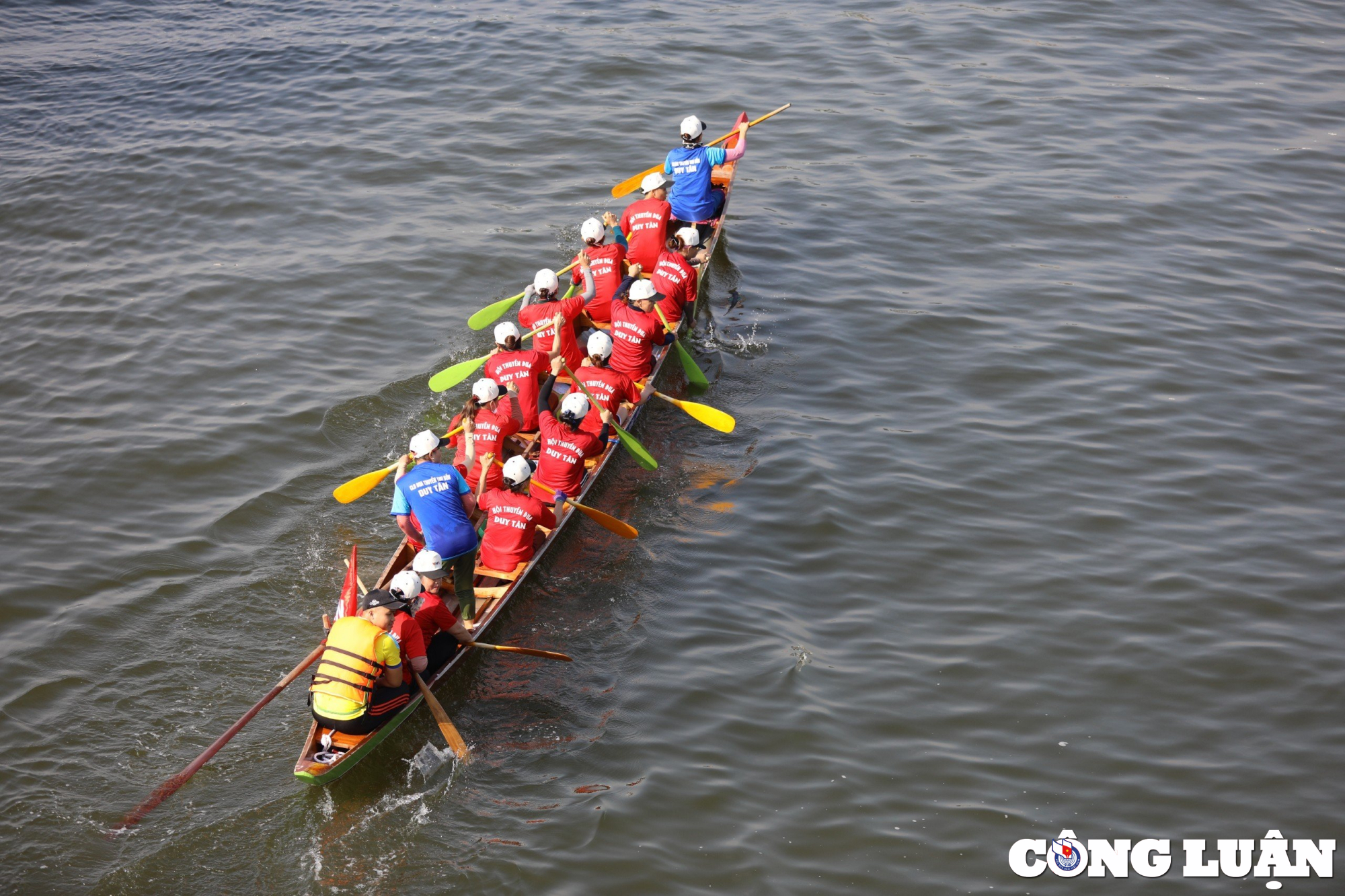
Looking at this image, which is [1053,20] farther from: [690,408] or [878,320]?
[690,408]

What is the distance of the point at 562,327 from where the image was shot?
11.7m

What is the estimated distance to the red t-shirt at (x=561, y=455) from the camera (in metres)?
10.1

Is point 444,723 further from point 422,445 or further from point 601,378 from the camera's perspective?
point 601,378

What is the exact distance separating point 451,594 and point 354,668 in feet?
5.79

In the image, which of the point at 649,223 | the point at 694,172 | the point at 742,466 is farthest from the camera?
the point at 694,172

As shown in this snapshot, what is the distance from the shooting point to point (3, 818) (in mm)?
7371

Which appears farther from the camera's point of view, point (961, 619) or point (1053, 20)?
point (1053, 20)

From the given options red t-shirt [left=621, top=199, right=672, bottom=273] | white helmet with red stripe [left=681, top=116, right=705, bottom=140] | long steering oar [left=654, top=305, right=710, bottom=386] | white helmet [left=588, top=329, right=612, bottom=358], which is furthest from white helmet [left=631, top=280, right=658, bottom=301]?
white helmet with red stripe [left=681, top=116, right=705, bottom=140]

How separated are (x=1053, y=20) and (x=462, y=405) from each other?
18.9m

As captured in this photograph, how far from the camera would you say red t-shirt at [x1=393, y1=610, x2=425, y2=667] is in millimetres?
7797

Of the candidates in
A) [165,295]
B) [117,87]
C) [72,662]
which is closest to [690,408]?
[72,662]

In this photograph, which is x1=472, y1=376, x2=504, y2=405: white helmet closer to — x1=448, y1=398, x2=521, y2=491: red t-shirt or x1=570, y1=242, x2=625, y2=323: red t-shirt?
x1=448, y1=398, x2=521, y2=491: red t-shirt

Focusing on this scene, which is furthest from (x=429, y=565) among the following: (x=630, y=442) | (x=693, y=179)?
(x=693, y=179)

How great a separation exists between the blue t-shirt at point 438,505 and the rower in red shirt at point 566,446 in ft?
3.80
